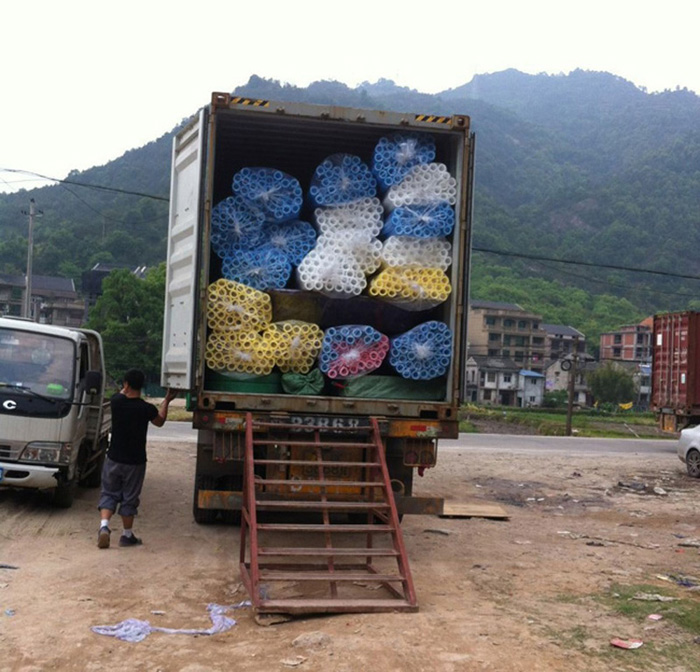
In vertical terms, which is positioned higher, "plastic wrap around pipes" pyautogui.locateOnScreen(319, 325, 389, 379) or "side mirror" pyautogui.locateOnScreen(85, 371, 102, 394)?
"plastic wrap around pipes" pyautogui.locateOnScreen(319, 325, 389, 379)

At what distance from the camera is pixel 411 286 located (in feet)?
26.9

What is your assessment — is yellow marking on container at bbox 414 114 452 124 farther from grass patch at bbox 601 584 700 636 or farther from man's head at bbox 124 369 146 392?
grass patch at bbox 601 584 700 636

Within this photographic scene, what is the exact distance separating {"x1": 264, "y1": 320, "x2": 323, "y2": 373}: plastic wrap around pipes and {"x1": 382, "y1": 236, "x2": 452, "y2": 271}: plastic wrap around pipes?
936 millimetres

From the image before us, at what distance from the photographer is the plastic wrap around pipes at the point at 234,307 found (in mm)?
8117

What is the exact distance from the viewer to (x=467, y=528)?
10398 mm

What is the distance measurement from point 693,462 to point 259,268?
11729 mm

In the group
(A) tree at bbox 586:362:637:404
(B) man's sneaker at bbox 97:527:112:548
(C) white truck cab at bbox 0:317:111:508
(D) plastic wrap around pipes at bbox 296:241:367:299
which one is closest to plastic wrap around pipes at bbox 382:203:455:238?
(D) plastic wrap around pipes at bbox 296:241:367:299

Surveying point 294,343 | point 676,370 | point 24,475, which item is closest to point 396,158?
point 294,343

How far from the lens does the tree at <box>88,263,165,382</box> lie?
51.8 meters

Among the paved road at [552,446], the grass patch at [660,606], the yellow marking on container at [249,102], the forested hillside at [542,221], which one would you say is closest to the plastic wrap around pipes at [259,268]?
the yellow marking on container at [249,102]

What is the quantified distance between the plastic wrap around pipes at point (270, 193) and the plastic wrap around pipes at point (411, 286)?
1066 mm

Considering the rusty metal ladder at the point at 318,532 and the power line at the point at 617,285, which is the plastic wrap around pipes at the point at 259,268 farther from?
the power line at the point at 617,285

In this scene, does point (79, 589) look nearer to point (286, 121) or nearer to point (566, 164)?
point (286, 121)

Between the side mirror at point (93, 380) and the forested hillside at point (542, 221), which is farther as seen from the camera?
the forested hillside at point (542, 221)
